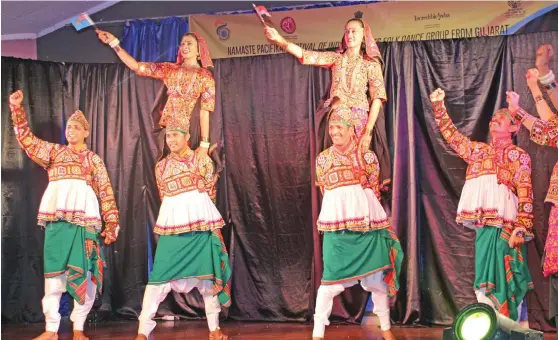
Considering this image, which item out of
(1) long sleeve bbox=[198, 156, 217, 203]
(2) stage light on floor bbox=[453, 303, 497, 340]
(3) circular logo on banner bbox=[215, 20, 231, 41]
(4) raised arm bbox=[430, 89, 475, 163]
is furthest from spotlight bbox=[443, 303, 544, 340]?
(3) circular logo on banner bbox=[215, 20, 231, 41]

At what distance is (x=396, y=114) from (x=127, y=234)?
235 centimetres

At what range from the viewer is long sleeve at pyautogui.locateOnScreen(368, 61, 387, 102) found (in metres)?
5.35

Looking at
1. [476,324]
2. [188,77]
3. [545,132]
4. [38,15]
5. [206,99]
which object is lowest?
[476,324]

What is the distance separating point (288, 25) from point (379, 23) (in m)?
0.76

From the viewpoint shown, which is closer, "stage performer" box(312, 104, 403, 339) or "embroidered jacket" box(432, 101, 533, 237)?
"stage performer" box(312, 104, 403, 339)

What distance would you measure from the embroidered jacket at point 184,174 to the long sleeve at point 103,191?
414 millimetres

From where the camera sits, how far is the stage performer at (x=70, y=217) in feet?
17.1

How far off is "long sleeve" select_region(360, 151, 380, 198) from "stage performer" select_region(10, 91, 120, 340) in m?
1.81

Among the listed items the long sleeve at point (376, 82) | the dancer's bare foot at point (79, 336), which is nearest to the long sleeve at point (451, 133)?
the long sleeve at point (376, 82)

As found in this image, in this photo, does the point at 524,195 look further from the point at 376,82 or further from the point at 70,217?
the point at 70,217

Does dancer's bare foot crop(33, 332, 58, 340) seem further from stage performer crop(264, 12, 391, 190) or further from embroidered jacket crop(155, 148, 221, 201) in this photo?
stage performer crop(264, 12, 391, 190)

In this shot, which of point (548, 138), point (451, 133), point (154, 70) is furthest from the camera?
point (154, 70)

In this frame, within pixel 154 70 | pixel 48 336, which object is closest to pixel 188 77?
pixel 154 70

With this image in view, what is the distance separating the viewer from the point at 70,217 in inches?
205
